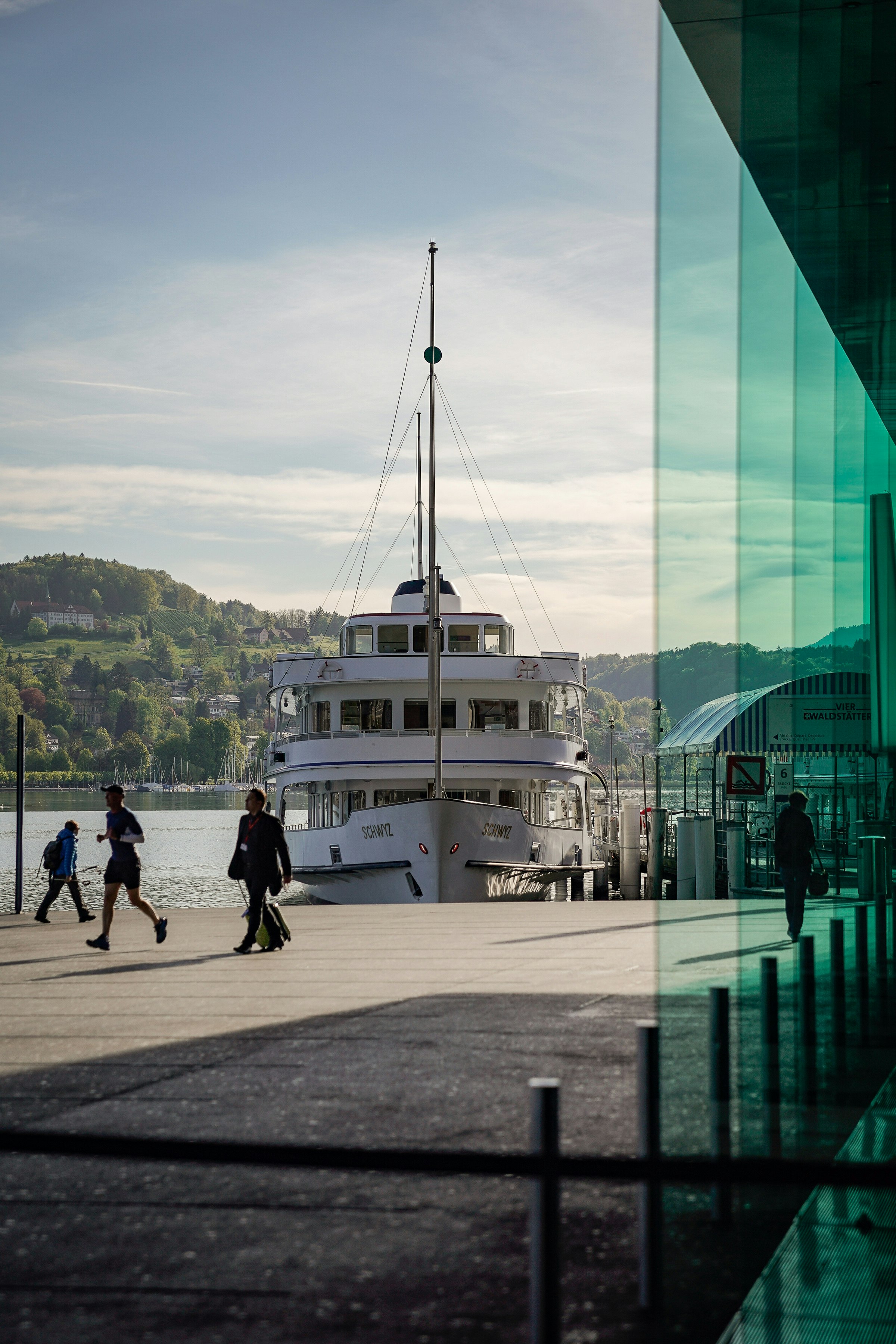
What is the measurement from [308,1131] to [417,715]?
2621cm

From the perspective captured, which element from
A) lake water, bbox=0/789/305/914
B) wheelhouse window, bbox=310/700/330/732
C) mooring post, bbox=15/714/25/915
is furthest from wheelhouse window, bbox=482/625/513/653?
mooring post, bbox=15/714/25/915

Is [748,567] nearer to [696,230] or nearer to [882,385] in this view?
[696,230]

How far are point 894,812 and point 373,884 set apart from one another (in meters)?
22.8

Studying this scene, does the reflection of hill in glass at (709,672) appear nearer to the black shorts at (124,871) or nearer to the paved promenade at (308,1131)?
the paved promenade at (308,1131)

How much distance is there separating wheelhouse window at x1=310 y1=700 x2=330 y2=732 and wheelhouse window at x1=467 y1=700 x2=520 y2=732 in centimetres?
350

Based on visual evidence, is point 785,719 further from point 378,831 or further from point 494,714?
point 494,714

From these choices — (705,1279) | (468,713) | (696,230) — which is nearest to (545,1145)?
(705,1279)

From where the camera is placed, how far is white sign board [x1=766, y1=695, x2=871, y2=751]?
5598mm

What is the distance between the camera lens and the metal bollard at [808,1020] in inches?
191

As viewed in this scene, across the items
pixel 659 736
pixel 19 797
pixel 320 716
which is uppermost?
pixel 320 716

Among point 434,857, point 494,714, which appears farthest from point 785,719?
point 494,714

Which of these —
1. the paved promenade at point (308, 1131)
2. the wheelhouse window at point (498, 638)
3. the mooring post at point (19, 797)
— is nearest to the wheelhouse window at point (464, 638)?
the wheelhouse window at point (498, 638)

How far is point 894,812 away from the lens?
598 cm

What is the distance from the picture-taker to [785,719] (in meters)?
5.63
